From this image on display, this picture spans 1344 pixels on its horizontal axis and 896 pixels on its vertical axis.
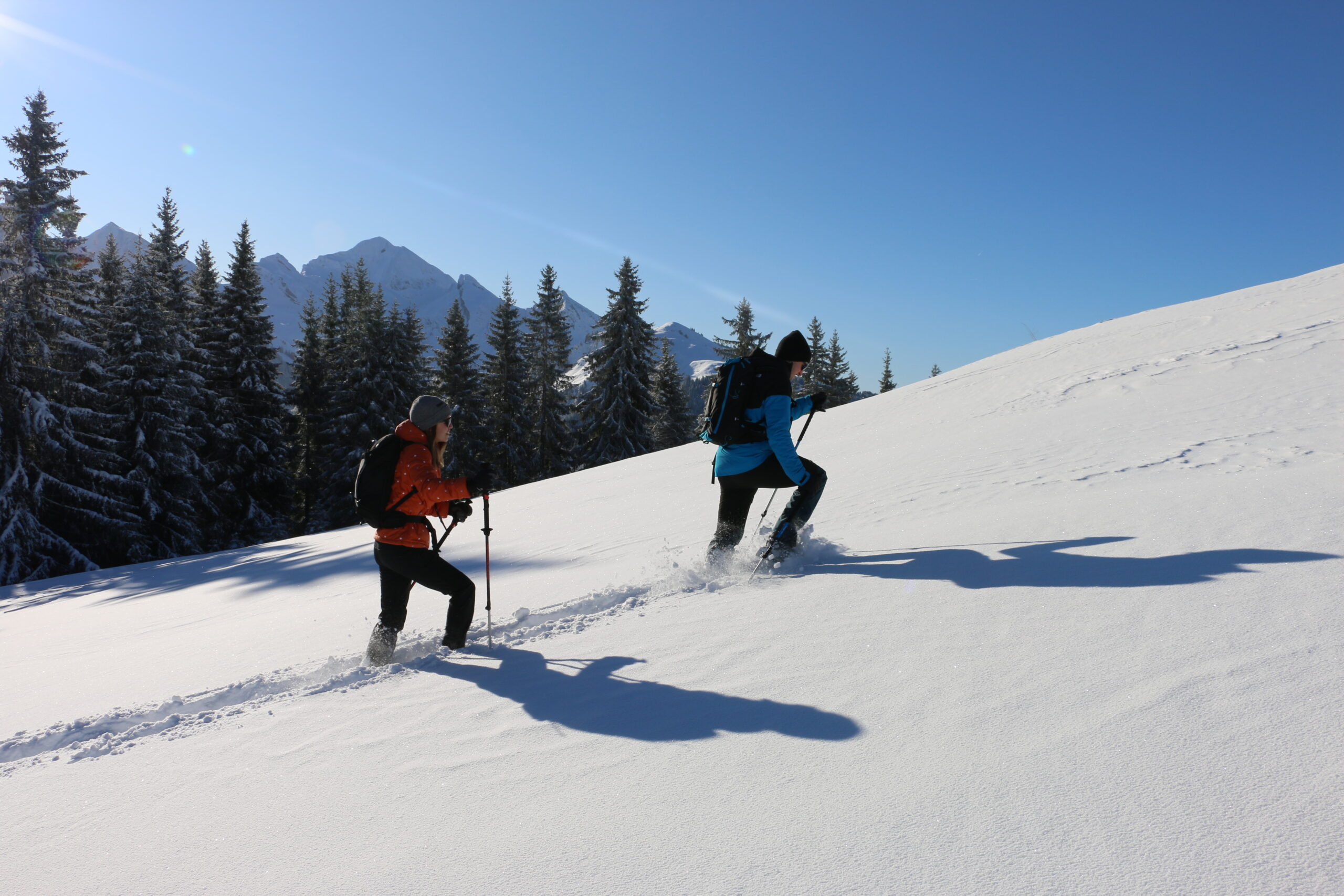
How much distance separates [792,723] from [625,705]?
0.82 metres

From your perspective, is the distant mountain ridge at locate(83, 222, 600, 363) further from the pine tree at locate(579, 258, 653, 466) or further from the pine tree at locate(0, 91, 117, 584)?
the pine tree at locate(0, 91, 117, 584)

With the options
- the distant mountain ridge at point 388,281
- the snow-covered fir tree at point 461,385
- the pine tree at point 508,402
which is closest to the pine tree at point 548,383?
the pine tree at point 508,402

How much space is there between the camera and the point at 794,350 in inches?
191

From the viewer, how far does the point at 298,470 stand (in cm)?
3419

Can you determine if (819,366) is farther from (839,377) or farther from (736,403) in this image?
(736,403)

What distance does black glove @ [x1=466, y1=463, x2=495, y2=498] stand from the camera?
4023mm

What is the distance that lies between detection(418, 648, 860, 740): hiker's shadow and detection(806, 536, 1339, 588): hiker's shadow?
6.04 ft

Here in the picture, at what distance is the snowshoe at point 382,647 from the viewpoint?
416 centimetres

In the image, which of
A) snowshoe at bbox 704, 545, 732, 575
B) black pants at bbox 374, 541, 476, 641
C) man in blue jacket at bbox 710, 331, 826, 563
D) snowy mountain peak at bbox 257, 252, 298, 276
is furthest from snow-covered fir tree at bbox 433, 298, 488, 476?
snowy mountain peak at bbox 257, 252, 298, 276

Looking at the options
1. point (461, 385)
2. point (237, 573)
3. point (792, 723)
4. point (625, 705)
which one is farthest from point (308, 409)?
point (792, 723)

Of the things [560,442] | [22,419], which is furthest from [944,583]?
[560,442]

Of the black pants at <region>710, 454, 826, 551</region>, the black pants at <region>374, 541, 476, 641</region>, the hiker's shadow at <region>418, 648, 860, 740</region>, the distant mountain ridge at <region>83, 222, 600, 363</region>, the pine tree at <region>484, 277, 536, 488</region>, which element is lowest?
the hiker's shadow at <region>418, 648, 860, 740</region>

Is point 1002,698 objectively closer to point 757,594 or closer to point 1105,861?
point 1105,861

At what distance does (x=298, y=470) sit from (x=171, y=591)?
27474 millimetres
